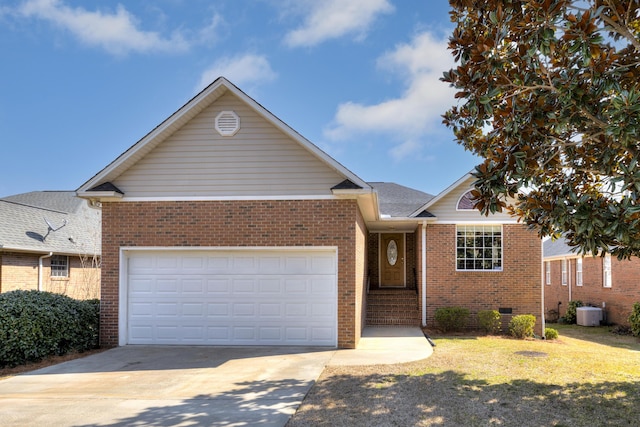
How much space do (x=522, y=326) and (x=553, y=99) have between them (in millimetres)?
9385

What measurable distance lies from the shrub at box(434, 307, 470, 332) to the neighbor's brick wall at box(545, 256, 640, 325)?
5359 millimetres

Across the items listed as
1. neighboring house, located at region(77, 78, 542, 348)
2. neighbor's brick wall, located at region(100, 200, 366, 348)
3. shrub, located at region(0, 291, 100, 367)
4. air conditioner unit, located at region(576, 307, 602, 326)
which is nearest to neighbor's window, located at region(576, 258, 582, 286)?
air conditioner unit, located at region(576, 307, 602, 326)

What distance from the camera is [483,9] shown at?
662 centimetres

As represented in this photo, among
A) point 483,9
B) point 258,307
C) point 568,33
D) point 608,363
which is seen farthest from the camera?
point 258,307

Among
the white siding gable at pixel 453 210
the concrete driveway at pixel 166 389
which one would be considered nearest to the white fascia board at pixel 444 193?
the white siding gable at pixel 453 210

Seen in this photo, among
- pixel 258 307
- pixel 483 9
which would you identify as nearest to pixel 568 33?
pixel 483 9

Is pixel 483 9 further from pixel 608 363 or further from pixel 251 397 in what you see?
pixel 608 363

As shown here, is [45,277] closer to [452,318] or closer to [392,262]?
[392,262]

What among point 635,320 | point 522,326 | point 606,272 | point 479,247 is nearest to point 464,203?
point 479,247

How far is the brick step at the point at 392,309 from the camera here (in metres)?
16.6

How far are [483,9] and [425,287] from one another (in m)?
10.7

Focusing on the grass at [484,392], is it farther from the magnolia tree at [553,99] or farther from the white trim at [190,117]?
the white trim at [190,117]

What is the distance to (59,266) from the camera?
751 inches

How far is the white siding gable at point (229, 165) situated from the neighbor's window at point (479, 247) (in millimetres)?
6599
